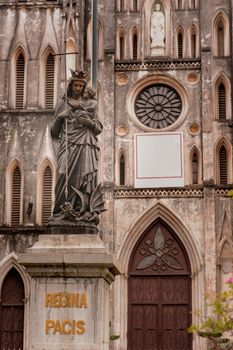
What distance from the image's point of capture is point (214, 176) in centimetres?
2495

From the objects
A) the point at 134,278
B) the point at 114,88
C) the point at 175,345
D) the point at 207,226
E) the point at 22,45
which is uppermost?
the point at 22,45

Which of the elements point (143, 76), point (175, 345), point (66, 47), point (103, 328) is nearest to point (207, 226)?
point (175, 345)

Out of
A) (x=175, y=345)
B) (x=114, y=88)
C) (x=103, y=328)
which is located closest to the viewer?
(x=103, y=328)

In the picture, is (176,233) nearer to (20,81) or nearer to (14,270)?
(14,270)

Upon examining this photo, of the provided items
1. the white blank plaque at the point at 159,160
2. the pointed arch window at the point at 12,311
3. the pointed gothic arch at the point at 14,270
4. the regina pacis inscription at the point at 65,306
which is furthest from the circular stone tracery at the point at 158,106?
the regina pacis inscription at the point at 65,306

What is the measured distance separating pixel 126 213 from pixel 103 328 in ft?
51.7

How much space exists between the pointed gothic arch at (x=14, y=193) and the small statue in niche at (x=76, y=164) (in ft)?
50.2

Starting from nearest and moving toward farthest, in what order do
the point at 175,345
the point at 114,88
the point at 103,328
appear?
the point at 103,328 → the point at 175,345 → the point at 114,88

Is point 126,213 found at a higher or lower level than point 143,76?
lower

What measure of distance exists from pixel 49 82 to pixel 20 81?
1.01 metres

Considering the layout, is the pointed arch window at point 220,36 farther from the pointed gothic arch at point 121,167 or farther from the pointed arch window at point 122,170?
the pointed arch window at point 122,170

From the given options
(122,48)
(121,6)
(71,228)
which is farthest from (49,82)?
(71,228)

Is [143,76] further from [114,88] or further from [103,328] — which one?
[103,328]

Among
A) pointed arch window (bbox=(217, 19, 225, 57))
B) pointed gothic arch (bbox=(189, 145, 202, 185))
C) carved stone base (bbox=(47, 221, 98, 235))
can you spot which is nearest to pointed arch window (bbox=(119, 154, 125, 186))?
pointed gothic arch (bbox=(189, 145, 202, 185))
